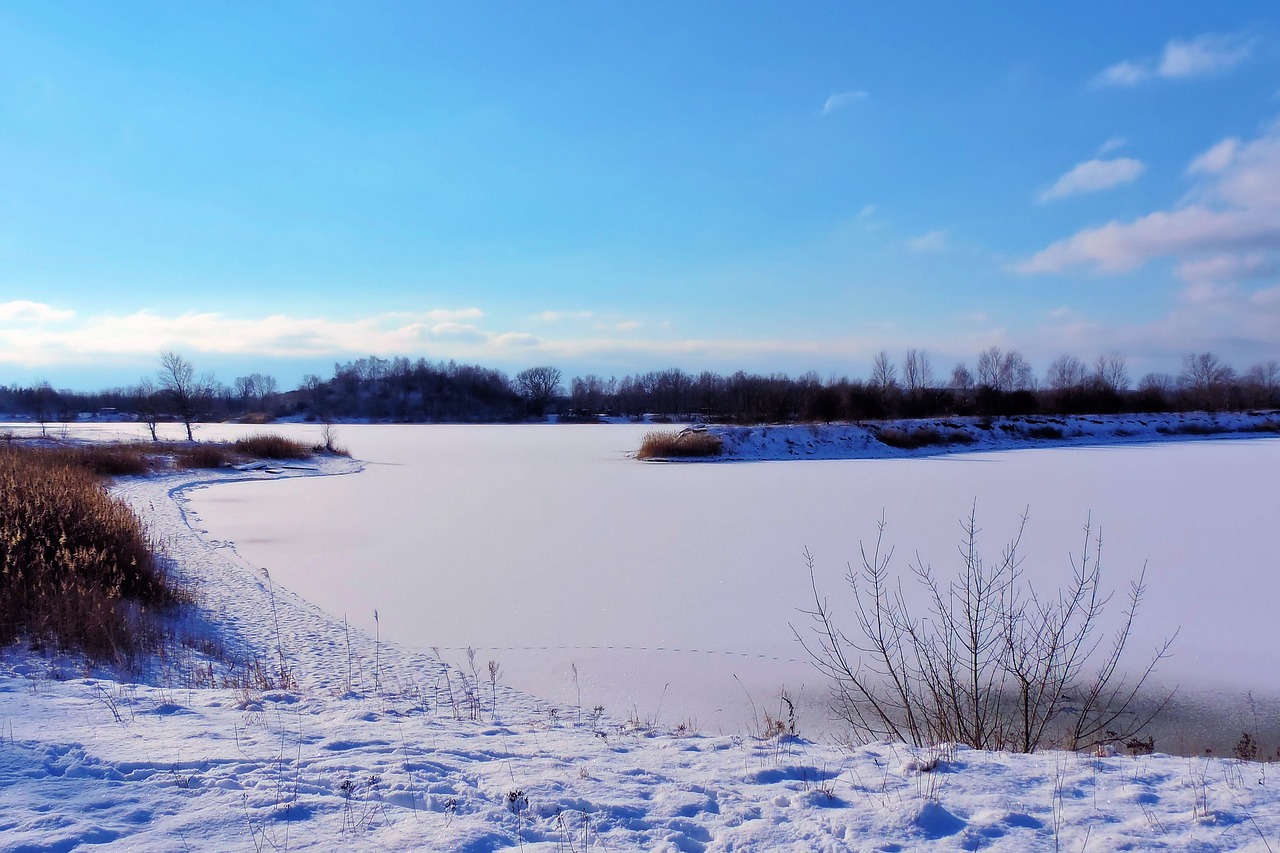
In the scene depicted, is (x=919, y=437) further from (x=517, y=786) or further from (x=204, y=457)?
(x=517, y=786)

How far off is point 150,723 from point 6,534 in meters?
5.38

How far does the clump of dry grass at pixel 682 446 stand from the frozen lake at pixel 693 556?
7.57 m

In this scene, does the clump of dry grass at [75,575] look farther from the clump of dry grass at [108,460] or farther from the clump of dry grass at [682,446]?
the clump of dry grass at [682,446]

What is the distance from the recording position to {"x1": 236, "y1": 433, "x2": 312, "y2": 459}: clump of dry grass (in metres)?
28.5

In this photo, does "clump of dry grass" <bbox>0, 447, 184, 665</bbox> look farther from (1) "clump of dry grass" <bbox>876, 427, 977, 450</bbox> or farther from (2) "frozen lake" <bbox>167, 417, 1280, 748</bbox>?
(1) "clump of dry grass" <bbox>876, 427, 977, 450</bbox>

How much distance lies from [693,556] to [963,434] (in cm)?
3060

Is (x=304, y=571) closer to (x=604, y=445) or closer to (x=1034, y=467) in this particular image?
(x=1034, y=467)

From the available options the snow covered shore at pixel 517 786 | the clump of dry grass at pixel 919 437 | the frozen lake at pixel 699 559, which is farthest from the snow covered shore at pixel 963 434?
the snow covered shore at pixel 517 786

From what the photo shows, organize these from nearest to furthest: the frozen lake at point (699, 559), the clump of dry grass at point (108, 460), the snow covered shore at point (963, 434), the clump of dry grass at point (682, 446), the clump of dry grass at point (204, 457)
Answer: the frozen lake at point (699, 559) < the clump of dry grass at point (108, 460) < the clump of dry grass at point (204, 457) < the clump of dry grass at point (682, 446) < the snow covered shore at point (963, 434)

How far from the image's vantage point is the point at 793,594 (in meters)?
8.42

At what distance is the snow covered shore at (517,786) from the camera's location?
276 centimetres

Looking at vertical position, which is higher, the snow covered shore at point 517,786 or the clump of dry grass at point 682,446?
the clump of dry grass at point 682,446

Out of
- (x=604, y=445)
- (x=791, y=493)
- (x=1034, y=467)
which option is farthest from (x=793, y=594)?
(x=604, y=445)

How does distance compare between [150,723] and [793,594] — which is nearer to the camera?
[150,723]
